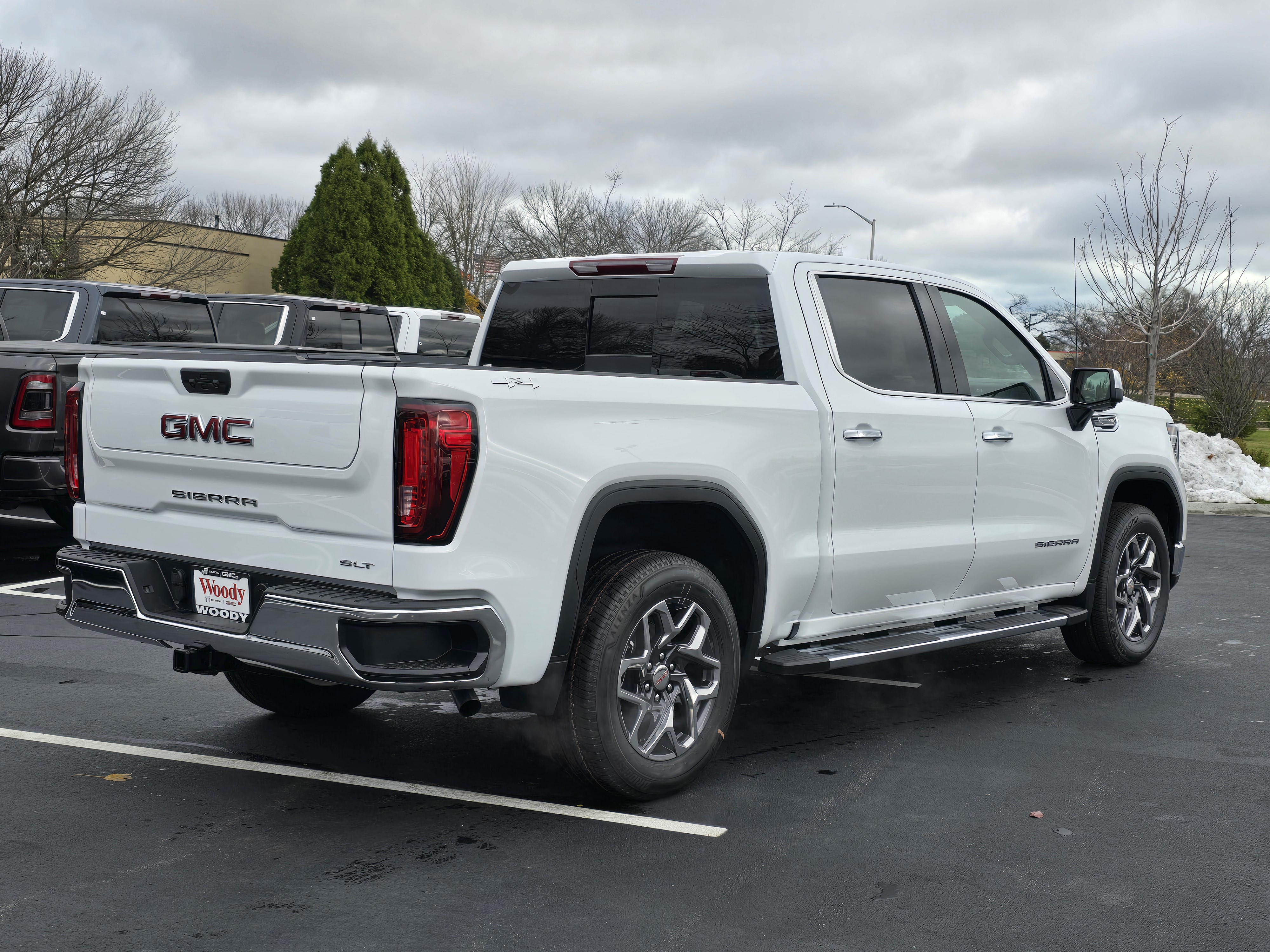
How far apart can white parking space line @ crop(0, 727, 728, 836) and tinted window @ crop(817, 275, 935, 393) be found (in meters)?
2.07

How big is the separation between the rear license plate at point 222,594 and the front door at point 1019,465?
3.28 meters

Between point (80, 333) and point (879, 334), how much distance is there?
703cm

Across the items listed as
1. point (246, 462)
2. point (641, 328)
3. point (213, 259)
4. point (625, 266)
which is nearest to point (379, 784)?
point (246, 462)

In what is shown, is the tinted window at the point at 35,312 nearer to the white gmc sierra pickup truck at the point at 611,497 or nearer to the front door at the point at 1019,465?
the white gmc sierra pickup truck at the point at 611,497

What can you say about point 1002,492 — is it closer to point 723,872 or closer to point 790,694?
point 790,694

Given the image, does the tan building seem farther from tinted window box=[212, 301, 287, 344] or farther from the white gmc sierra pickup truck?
the white gmc sierra pickup truck

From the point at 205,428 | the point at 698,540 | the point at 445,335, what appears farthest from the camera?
the point at 445,335

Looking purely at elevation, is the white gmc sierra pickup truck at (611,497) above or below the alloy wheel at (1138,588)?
above

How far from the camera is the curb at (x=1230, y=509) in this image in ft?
52.4

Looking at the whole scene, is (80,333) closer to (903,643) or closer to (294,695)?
(294,695)

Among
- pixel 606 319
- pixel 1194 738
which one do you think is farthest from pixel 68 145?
pixel 1194 738

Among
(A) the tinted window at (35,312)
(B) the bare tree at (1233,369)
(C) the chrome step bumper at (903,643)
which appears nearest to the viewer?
(C) the chrome step bumper at (903,643)

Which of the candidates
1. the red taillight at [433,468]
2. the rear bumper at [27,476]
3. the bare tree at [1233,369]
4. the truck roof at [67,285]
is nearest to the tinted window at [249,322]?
the truck roof at [67,285]

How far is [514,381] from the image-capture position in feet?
12.9
